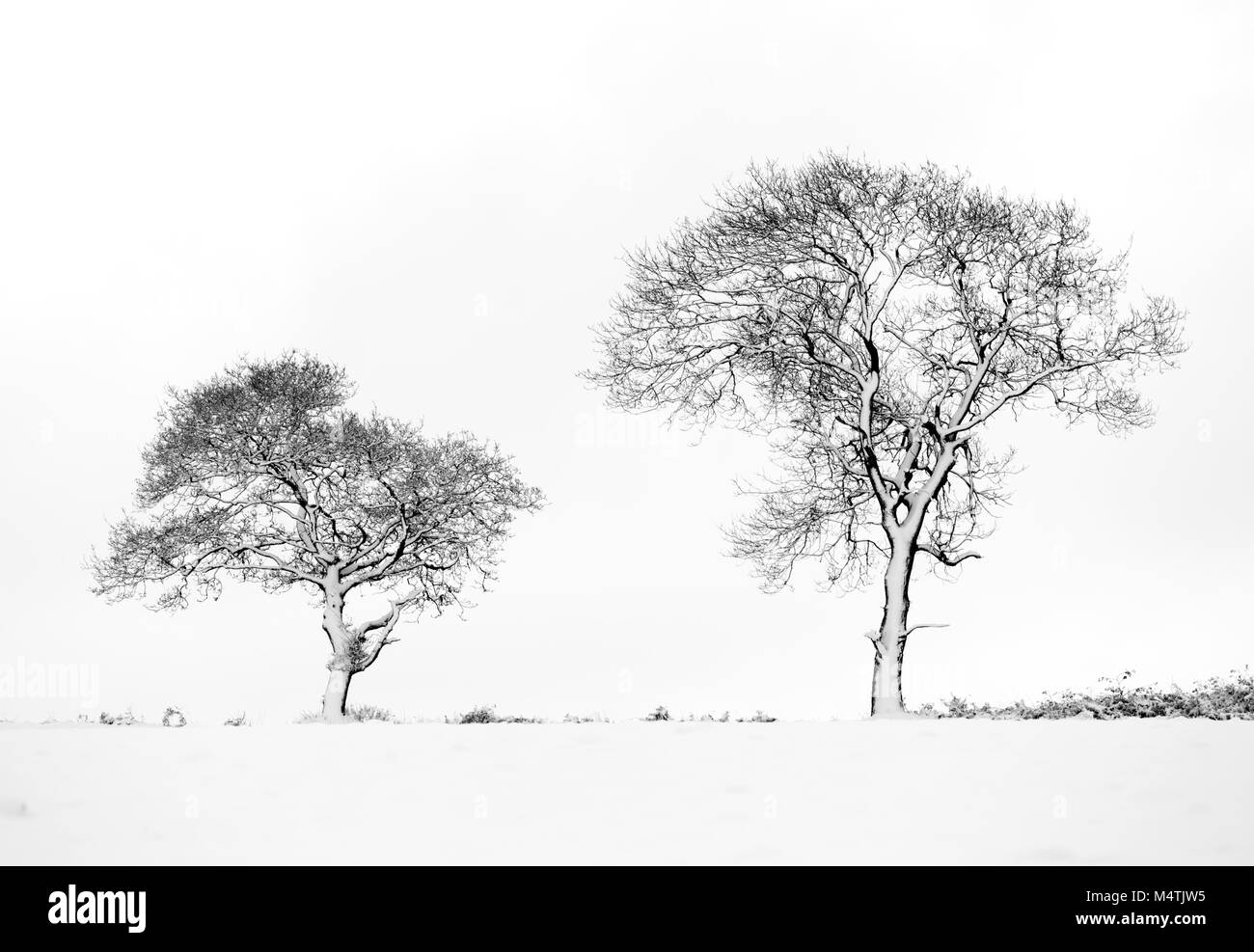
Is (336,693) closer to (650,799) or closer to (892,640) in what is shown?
(892,640)

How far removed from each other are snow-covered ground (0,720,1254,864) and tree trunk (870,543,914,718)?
6.49 metres

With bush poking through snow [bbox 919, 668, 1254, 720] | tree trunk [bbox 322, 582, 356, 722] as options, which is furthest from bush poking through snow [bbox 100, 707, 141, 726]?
bush poking through snow [bbox 919, 668, 1254, 720]

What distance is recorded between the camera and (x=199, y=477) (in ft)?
100

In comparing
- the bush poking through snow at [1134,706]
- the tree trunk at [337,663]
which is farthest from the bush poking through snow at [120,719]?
the bush poking through snow at [1134,706]

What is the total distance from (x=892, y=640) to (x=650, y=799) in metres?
13.3

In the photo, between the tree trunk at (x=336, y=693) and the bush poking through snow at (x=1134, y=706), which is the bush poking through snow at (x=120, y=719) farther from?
the bush poking through snow at (x=1134, y=706)

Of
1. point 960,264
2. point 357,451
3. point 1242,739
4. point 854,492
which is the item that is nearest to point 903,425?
point 854,492

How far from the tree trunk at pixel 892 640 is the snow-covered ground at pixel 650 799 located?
21.3ft

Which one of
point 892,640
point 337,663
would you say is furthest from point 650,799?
point 337,663

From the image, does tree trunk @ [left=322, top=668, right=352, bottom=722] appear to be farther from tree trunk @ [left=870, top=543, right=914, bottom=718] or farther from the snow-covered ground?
tree trunk @ [left=870, top=543, right=914, bottom=718]

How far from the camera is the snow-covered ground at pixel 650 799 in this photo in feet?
30.6

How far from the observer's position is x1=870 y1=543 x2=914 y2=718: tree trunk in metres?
23.2

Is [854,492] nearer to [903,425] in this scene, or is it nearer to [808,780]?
[903,425]
